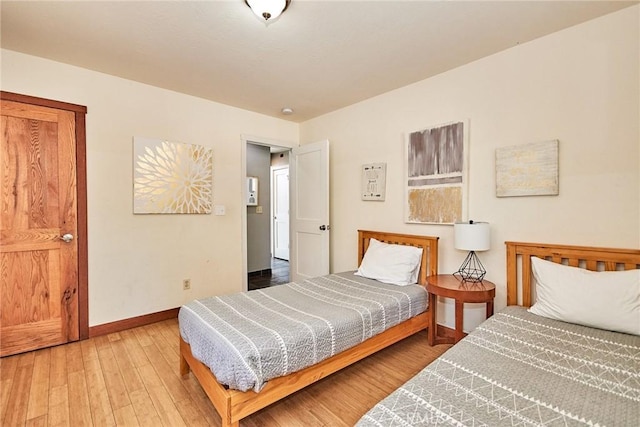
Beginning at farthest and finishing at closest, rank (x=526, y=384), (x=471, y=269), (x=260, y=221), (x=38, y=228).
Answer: (x=260, y=221) < (x=471, y=269) < (x=38, y=228) < (x=526, y=384)

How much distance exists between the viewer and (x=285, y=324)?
1.75m

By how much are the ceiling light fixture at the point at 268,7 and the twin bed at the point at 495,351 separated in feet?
6.07

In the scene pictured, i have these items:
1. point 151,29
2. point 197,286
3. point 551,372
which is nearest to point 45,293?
point 197,286

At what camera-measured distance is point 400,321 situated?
89.6 inches

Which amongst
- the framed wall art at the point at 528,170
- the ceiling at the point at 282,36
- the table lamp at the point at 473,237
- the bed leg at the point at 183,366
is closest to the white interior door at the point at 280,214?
the ceiling at the point at 282,36

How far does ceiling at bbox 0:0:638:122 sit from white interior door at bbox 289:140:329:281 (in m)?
1.08

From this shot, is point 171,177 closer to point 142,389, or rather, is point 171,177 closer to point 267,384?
point 142,389

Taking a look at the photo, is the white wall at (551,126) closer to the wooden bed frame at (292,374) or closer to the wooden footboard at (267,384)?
the wooden bed frame at (292,374)

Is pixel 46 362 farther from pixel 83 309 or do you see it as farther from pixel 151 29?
pixel 151 29

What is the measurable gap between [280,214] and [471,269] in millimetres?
4794

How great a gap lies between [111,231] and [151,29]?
1.84m

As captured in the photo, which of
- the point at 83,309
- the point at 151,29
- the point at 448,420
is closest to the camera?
the point at 448,420

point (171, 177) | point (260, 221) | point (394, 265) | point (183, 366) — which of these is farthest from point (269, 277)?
point (183, 366)

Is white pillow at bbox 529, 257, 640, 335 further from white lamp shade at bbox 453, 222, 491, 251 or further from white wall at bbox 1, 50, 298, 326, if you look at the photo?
white wall at bbox 1, 50, 298, 326
